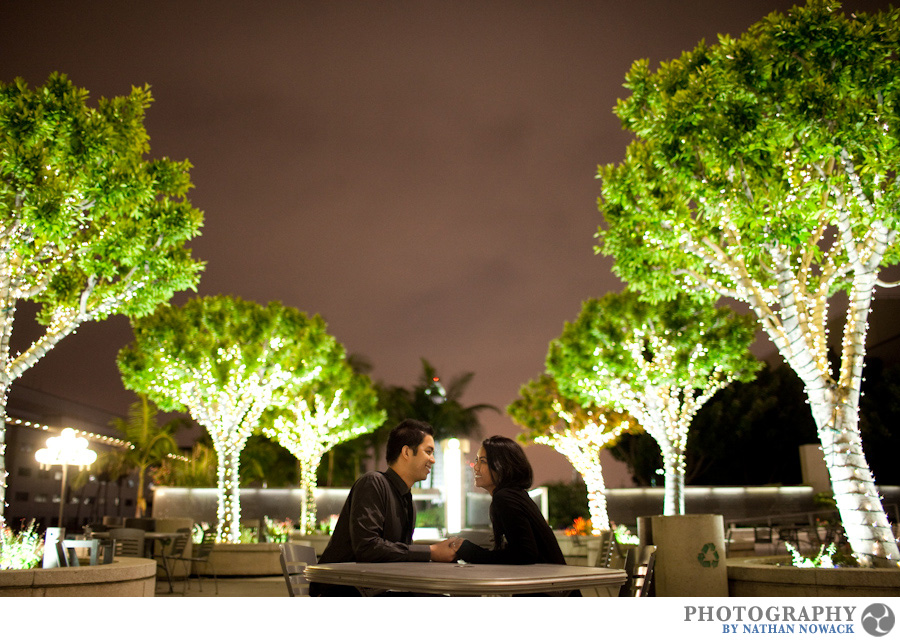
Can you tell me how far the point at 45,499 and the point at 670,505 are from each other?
36274mm

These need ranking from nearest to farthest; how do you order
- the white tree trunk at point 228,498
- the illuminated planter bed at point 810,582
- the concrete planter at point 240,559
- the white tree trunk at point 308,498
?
the illuminated planter bed at point 810,582, the concrete planter at point 240,559, the white tree trunk at point 228,498, the white tree trunk at point 308,498

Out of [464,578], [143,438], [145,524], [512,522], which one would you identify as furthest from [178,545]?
[143,438]

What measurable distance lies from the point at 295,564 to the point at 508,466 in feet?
3.89

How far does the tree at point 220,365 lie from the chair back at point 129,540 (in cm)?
322

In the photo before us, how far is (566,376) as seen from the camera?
53.0 feet

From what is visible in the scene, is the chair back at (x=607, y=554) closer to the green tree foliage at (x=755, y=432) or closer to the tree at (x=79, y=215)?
the tree at (x=79, y=215)

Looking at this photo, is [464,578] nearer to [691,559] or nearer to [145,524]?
[691,559]

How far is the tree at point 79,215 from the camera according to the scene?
7.14 m

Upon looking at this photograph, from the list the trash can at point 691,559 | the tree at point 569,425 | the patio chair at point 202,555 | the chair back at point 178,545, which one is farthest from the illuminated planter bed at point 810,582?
the tree at point 569,425

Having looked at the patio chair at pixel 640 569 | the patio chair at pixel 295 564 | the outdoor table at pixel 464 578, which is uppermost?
the outdoor table at pixel 464 578

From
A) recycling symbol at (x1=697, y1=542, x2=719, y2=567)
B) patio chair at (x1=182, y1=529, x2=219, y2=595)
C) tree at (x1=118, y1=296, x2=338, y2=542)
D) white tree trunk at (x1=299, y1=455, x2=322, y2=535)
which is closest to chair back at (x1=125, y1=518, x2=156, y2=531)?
tree at (x1=118, y1=296, x2=338, y2=542)

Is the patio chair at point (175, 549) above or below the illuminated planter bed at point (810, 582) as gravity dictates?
below
